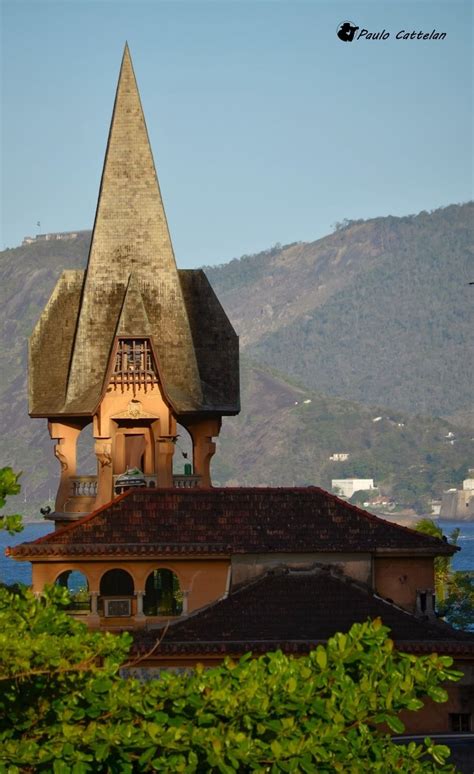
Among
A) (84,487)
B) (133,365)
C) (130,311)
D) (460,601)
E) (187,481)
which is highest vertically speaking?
(130,311)

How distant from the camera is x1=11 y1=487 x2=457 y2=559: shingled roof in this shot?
47938mm

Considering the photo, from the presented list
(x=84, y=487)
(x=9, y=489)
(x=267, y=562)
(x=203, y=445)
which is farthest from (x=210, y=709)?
(x=203, y=445)

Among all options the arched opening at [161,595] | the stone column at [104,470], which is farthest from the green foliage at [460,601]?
the arched opening at [161,595]

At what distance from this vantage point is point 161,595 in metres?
51.0

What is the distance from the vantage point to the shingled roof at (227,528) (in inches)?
1887

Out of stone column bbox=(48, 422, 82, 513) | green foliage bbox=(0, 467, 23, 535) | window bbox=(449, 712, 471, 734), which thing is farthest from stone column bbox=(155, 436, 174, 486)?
green foliage bbox=(0, 467, 23, 535)

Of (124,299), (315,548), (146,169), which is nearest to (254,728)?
(315,548)

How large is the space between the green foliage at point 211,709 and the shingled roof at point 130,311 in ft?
95.9

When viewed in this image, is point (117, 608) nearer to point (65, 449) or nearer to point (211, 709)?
point (65, 449)

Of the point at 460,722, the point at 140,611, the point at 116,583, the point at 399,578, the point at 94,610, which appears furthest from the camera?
the point at 116,583

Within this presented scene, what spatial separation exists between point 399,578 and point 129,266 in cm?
1409

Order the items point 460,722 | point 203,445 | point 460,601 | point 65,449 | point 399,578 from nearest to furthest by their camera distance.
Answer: point 460,722, point 399,578, point 203,445, point 65,449, point 460,601

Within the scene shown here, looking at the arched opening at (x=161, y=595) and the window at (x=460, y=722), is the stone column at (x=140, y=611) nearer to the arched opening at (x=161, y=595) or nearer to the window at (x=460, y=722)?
the arched opening at (x=161, y=595)

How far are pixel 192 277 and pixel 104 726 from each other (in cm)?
3407
